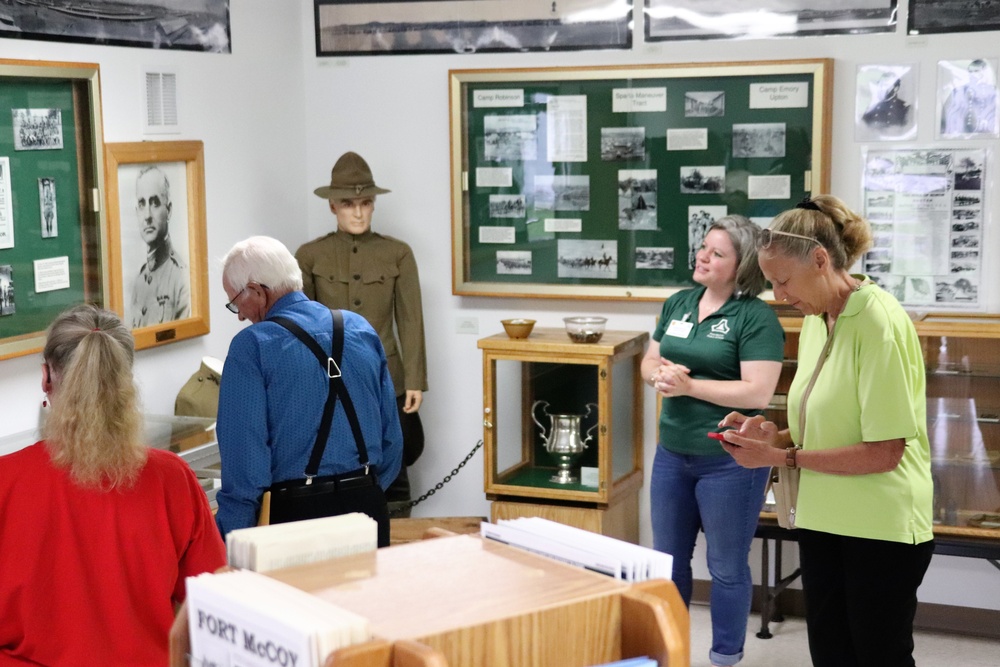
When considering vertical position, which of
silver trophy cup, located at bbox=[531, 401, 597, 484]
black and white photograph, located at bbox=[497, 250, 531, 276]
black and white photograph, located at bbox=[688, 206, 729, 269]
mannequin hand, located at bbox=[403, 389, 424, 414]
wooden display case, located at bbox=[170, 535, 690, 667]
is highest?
black and white photograph, located at bbox=[688, 206, 729, 269]

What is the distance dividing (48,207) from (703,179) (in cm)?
260

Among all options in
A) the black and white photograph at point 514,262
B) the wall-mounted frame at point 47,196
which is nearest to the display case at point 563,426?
the black and white photograph at point 514,262

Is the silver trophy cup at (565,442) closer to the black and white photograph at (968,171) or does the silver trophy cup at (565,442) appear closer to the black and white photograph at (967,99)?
the black and white photograph at (968,171)

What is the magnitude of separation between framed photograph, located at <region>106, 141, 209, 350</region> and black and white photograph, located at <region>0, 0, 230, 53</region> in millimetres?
380

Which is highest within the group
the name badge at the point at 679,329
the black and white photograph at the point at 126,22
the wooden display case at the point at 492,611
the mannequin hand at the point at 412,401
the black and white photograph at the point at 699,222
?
the black and white photograph at the point at 126,22

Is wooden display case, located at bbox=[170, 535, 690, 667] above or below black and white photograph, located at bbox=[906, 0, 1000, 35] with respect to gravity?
below

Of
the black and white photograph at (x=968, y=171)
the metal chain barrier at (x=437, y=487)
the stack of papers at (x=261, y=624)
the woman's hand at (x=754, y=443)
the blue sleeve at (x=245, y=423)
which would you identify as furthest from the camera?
the metal chain barrier at (x=437, y=487)

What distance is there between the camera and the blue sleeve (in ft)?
9.70

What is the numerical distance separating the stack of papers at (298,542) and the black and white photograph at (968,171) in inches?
153

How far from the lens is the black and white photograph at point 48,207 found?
3777 mm

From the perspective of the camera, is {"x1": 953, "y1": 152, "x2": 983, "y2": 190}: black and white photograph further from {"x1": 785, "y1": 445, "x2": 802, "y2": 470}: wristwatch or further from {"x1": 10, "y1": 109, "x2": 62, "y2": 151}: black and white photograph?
{"x1": 10, "y1": 109, "x2": 62, "y2": 151}: black and white photograph

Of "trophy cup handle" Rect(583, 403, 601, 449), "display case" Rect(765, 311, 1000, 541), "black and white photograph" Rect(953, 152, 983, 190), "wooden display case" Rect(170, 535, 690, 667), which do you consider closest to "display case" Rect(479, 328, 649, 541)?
"trophy cup handle" Rect(583, 403, 601, 449)

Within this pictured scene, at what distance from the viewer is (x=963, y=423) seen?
452 cm

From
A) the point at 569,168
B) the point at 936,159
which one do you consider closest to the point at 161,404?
the point at 569,168
